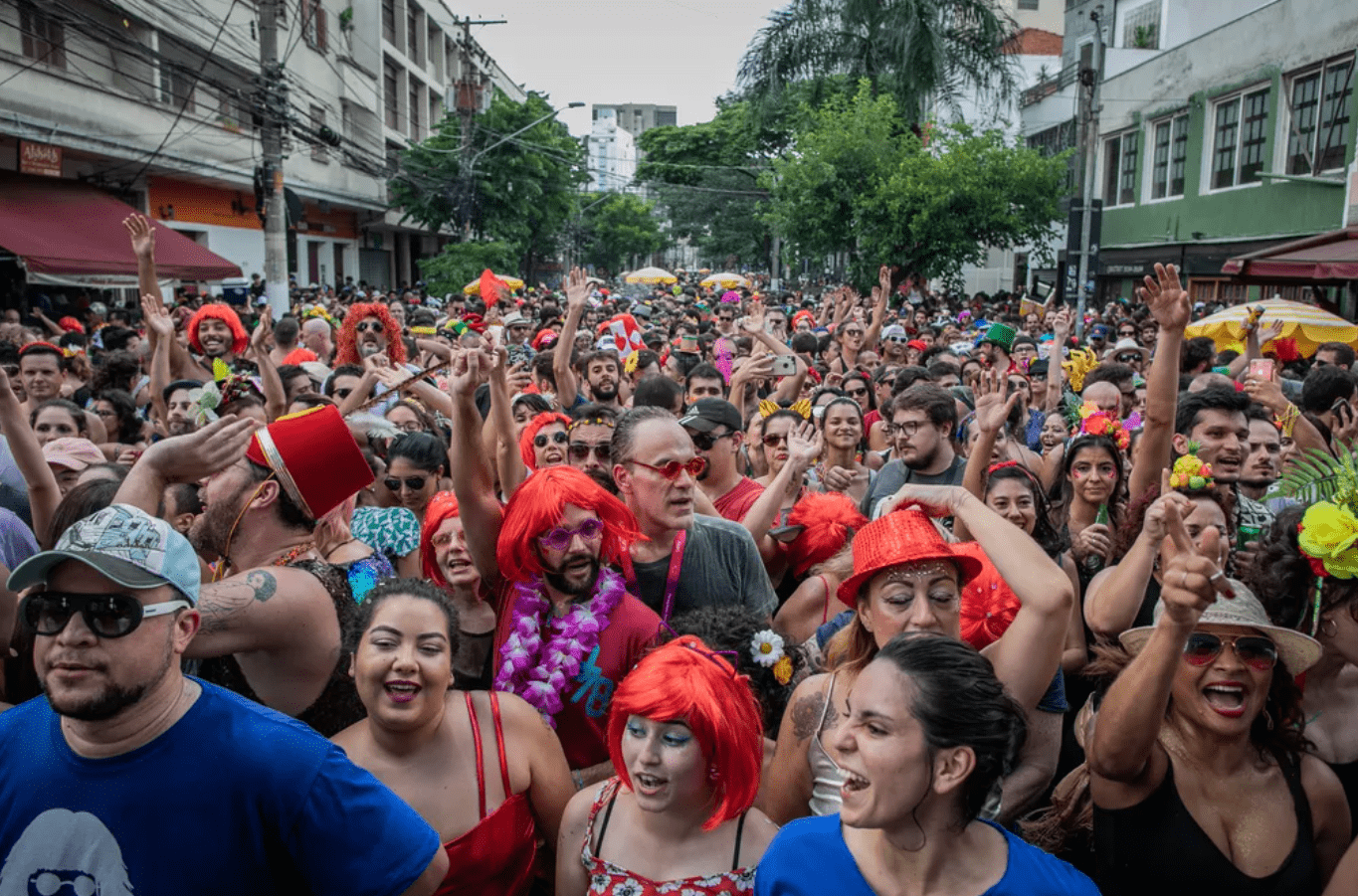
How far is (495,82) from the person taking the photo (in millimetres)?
56938

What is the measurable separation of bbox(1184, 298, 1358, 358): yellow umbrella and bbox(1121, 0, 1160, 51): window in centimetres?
2782

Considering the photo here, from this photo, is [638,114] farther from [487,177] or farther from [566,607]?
[566,607]

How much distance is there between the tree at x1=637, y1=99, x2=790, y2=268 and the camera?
50250 mm

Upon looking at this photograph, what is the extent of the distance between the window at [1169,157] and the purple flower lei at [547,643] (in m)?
27.9

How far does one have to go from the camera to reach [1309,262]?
1302 centimetres

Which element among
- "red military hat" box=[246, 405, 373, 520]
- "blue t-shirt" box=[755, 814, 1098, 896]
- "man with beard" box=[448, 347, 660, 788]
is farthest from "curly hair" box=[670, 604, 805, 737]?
"red military hat" box=[246, 405, 373, 520]

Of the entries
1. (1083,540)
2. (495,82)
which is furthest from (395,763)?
(495,82)

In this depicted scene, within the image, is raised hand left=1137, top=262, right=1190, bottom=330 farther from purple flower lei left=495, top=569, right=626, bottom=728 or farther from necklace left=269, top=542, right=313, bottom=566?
necklace left=269, top=542, right=313, bottom=566

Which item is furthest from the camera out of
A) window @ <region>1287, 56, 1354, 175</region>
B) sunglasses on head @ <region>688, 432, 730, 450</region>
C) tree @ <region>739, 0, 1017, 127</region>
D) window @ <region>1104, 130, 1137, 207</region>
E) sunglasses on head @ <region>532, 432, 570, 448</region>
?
window @ <region>1104, 130, 1137, 207</region>

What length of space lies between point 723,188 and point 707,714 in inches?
2035

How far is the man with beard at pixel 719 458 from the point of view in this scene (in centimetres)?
506

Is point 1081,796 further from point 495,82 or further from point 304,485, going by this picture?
point 495,82

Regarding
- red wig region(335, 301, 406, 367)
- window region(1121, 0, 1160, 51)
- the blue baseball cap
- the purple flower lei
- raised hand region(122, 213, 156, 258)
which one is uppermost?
window region(1121, 0, 1160, 51)

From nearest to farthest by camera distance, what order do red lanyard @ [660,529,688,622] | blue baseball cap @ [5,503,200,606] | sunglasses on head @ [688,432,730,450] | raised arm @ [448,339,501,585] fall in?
1. blue baseball cap @ [5,503,200,606]
2. raised arm @ [448,339,501,585]
3. red lanyard @ [660,529,688,622]
4. sunglasses on head @ [688,432,730,450]
